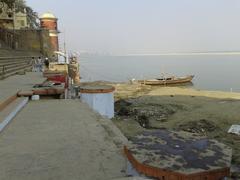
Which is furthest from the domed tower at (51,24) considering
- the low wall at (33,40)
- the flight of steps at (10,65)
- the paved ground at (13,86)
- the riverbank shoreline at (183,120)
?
the paved ground at (13,86)

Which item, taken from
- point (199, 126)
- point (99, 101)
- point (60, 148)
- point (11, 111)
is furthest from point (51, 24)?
point (60, 148)

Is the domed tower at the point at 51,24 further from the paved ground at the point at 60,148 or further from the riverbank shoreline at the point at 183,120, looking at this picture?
the paved ground at the point at 60,148

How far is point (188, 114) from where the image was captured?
15.7 metres

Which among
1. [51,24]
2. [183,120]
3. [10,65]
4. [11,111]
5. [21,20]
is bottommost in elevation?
[183,120]

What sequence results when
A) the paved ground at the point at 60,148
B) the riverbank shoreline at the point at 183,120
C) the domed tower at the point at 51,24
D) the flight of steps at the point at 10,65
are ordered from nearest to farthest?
the paved ground at the point at 60,148 < the riverbank shoreline at the point at 183,120 < the flight of steps at the point at 10,65 < the domed tower at the point at 51,24

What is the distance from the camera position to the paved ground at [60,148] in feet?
11.6

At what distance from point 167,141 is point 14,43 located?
36.8m

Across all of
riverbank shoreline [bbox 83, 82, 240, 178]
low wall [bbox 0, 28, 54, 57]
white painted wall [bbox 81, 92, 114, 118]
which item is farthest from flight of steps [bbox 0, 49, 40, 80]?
low wall [bbox 0, 28, 54, 57]

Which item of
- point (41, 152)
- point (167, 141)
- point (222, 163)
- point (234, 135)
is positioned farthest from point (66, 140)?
point (234, 135)

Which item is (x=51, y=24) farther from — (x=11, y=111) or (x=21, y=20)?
(x=11, y=111)

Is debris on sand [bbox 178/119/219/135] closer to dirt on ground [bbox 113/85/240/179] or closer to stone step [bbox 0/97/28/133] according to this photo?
dirt on ground [bbox 113/85/240/179]

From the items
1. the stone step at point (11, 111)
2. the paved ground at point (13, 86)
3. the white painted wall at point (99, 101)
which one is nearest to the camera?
the stone step at point (11, 111)

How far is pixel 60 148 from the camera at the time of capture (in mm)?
4430

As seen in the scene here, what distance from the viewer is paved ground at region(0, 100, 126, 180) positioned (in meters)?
3.55
